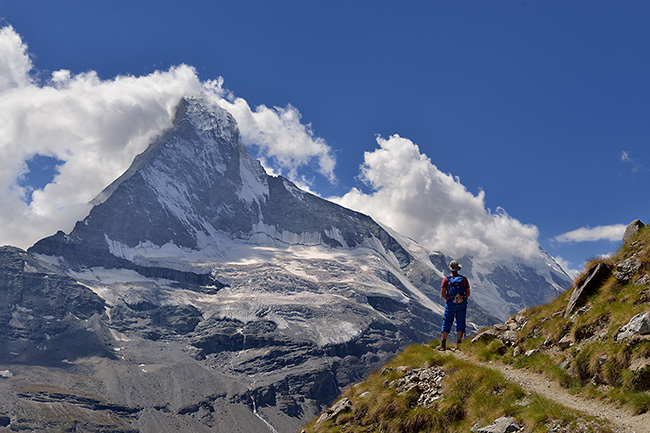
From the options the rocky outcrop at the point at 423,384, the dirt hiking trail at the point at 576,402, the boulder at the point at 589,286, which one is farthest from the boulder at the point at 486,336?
the rocky outcrop at the point at 423,384

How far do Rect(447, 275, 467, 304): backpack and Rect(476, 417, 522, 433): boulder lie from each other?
10.1 m

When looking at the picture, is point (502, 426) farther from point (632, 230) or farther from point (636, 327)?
Result: point (632, 230)

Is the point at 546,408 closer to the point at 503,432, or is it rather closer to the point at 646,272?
the point at 503,432

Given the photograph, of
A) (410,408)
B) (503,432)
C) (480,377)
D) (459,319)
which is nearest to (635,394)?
(503,432)

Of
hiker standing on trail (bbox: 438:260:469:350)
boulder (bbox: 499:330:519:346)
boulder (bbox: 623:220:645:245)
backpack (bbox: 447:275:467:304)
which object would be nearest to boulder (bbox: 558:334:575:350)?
boulder (bbox: 499:330:519:346)

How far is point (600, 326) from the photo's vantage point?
784 inches

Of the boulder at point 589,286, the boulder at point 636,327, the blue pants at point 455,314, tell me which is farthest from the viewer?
the blue pants at point 455,314

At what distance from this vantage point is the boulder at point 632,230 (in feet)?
82.7

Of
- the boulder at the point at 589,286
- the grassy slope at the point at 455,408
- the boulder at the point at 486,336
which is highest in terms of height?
the boulder at the point at 589,286

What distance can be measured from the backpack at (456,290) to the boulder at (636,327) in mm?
9110

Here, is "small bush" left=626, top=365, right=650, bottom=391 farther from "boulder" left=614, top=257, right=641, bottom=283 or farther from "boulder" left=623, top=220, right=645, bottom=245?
"boulder" left=623, top=220, right=645, bottom=245

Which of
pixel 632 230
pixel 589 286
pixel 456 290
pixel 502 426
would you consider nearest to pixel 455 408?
pixel 502 426

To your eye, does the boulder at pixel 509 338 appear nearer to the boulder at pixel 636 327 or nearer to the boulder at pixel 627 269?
the boulder at pixel 627 269

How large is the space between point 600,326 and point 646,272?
9.78ft
